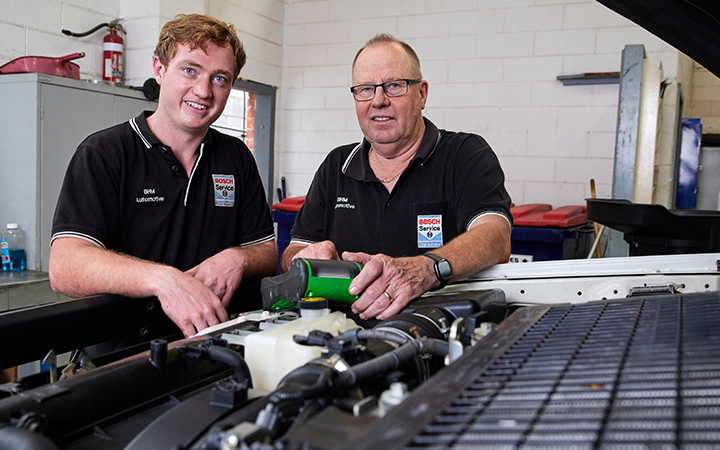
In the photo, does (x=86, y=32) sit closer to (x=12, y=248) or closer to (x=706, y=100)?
(x=12, y=248)

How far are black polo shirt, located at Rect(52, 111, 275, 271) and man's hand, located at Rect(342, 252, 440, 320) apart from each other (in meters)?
0.76

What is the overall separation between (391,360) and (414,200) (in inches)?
45.9

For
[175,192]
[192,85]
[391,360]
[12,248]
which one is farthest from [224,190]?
[12,248]

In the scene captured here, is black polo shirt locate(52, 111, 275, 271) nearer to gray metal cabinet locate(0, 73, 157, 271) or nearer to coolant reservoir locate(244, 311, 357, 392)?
coolant reservoir locate(244, 311, 357, 392)

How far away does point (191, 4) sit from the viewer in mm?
3912

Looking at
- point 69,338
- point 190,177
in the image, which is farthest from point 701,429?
point 190,177

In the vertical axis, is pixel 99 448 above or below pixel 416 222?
below

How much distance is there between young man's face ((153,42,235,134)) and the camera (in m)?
1.63

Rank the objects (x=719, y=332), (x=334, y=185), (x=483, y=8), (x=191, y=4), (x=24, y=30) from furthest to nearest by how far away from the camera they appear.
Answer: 1. (x=483, y=8)
2. (x=191, y=4)
3. (x=24, y=30)
4. (x=334, y=185)
5. (x=719, y=332)

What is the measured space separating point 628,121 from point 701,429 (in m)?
2.25

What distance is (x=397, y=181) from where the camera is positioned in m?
1.84

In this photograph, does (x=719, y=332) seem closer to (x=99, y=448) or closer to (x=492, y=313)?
(x=492, y=313)

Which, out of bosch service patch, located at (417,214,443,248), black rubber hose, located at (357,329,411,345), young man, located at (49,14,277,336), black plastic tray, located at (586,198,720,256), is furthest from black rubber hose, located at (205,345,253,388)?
black plastic tray, located at (586,198,720,256)

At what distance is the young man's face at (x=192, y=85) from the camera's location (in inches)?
64.3
